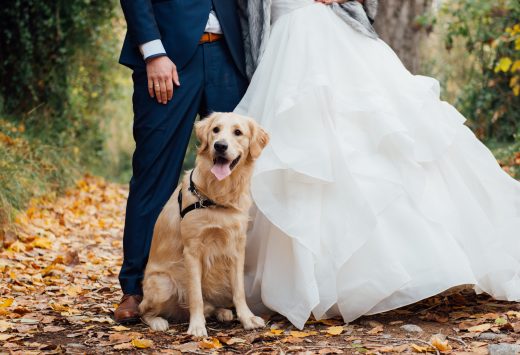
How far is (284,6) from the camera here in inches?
147

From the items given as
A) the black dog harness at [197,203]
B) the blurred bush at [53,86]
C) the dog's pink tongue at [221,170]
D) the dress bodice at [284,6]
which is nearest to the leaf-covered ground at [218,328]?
the black dog harness at [197,203]

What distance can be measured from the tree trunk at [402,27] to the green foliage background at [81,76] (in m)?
0.19

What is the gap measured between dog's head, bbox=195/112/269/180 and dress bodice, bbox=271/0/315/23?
85 centimetres

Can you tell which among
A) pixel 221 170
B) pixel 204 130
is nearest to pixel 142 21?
pixel 204 130

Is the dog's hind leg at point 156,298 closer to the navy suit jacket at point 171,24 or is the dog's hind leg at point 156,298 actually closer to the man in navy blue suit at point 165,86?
the man in navy blue suit at point 165,86

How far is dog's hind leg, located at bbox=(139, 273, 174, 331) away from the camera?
11.1ft

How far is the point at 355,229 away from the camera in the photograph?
3.16 meters

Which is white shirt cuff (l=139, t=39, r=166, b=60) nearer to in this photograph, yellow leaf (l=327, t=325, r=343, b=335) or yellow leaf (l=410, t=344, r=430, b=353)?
yellow leaf (l=327, t=325, r=343, b=335)

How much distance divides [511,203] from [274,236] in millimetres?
1287

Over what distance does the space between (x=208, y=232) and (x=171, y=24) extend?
3.78ft

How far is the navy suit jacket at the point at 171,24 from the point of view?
3449 mm

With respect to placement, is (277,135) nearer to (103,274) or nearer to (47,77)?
(103,274)

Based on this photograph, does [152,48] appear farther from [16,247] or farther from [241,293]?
[16,247]

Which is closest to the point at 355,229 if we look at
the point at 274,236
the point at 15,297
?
the point at 274,236
